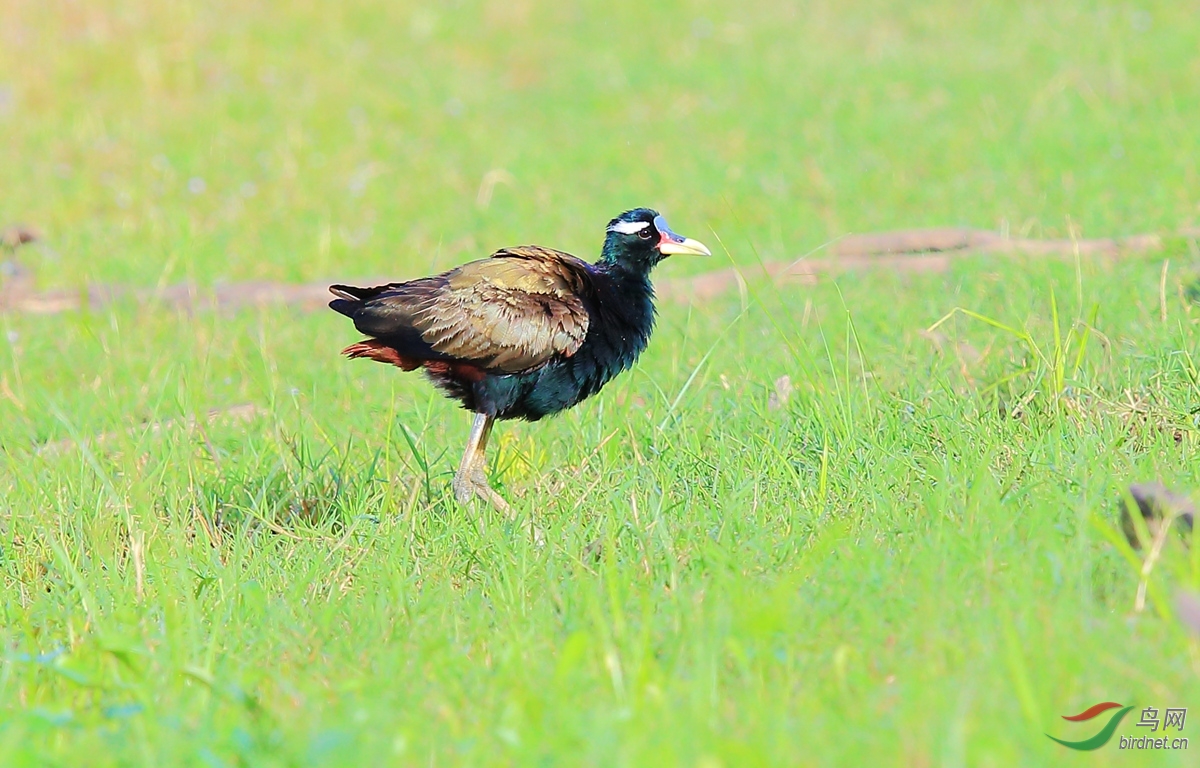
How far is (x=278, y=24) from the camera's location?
43.8 ft

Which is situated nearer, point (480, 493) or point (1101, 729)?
point (1101, 729)

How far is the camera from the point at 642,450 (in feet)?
16.0

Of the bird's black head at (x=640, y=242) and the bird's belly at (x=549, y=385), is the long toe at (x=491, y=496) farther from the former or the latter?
the bird's black head at (x=640, y=242)

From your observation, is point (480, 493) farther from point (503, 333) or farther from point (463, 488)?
point (503, 333)

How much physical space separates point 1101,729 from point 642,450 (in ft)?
7.77

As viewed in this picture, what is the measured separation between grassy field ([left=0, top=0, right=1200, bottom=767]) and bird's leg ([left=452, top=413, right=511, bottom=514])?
0.28 feet

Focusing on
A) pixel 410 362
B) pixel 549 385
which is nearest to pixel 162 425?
pixel 410 362

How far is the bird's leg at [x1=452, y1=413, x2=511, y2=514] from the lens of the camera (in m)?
4.55

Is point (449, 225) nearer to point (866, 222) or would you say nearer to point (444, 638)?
point (866, 222)

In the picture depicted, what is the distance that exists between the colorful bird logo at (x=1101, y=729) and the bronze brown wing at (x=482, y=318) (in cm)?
246

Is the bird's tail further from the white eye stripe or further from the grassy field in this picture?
the white eye stripe

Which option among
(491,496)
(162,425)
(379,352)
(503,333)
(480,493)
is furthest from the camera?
(162,425)

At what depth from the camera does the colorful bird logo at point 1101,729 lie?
2627mm

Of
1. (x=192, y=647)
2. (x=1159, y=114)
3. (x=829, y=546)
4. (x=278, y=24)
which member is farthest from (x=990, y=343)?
(x=278, y=24)
